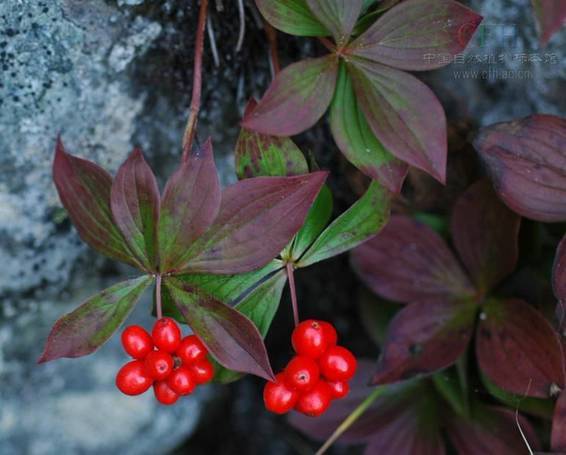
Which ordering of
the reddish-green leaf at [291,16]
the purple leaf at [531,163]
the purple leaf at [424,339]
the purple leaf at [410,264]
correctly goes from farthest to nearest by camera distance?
1. the purple leaf at [410,264]
2. the purple leaf at [424,339]
3. the purple leaf at [531,163]
4. the reddish-green leaf at [291,16]

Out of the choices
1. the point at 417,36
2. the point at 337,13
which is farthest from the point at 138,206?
the point at 417,36

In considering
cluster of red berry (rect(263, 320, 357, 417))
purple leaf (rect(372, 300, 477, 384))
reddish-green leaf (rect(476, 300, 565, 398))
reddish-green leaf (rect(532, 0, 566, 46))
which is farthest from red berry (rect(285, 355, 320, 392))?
reddish-green leaf (rect(532, 0, 566, 46))

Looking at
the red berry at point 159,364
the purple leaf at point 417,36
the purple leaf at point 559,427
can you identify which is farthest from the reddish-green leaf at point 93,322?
the purple leaf at point 559,427

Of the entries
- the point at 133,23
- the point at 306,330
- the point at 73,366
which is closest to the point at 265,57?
the point at 133,23

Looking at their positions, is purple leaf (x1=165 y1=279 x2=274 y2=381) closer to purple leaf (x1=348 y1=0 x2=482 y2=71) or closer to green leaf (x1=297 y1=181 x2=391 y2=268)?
green leaf (x1=297 y1=181 x2=391 y2=268)

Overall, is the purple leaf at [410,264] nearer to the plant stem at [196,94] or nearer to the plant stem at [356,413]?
the plant stem at [356,413]

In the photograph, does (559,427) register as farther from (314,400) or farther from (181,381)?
(181,381)
